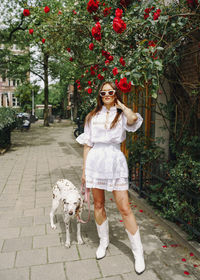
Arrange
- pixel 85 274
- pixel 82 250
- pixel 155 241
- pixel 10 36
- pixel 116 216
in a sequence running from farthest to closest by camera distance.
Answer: pixel 10 36 → pixel 116 216 → pixel 155 241 → pixel 82 250 → pixel 85 274

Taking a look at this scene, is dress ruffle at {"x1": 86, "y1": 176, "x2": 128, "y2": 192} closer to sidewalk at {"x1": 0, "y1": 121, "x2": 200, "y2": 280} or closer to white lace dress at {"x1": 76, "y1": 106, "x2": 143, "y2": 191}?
white lace dress at {"x1": 76, "y1": 106, "x2": 143, "y2": 191}

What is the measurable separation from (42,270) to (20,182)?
162 inches

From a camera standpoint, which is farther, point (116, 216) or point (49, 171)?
point (49, 171)

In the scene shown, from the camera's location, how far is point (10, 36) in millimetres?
20297

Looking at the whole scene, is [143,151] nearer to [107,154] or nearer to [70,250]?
[107,154]

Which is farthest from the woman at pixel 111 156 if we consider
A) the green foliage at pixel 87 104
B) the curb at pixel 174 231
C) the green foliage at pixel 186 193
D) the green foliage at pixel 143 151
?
the green foliage at pixel 87 104

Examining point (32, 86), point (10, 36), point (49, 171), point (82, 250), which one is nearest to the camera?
point (82, 250)

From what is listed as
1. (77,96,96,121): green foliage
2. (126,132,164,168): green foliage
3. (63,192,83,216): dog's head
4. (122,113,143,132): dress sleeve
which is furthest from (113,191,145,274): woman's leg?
(77,96,96,121): green foliage

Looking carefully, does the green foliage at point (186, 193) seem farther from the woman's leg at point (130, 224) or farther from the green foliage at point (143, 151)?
the green foliage at point (143, 151)

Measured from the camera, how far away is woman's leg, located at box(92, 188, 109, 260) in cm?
312

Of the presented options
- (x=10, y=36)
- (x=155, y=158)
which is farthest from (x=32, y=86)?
(x=155, y=158)

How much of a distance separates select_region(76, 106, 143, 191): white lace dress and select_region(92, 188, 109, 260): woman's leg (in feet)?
0.53

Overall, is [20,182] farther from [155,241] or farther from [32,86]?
[32,86]

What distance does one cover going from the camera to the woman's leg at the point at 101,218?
3125mm
